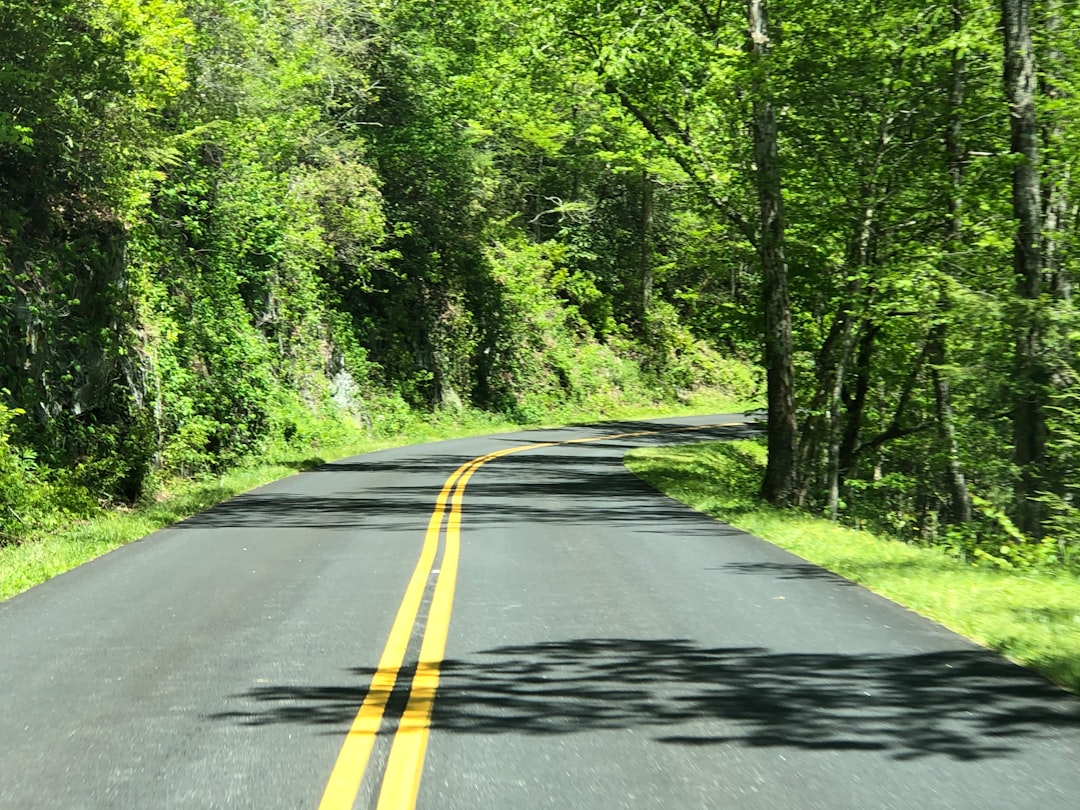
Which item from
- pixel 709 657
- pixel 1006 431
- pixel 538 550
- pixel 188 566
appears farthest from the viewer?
pixel 1006 431

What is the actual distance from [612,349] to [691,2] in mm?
31264

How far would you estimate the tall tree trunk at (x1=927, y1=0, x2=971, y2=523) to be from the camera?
20.1 metres

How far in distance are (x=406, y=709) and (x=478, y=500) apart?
1171cm

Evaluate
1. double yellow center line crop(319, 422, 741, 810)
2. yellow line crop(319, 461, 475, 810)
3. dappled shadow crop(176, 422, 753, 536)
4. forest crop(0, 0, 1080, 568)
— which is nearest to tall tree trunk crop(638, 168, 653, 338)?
forest crop(0, 0, 1080, 568)

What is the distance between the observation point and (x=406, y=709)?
19.5 feet

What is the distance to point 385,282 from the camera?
39375mm

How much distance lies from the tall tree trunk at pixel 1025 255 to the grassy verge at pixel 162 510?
1166 centimetres

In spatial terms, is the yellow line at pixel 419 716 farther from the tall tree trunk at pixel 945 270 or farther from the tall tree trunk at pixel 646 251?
the tall tree trunk at pixel 646 251

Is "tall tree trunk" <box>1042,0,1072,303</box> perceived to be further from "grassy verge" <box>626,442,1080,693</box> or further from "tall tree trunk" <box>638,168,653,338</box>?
"tall tree trunk" <box>638,168,653,338</box>

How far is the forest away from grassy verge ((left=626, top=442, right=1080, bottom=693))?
3.82ft

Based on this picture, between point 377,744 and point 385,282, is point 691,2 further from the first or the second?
point 385,282

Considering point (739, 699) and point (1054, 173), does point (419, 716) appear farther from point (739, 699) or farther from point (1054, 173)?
point (1054, 173)

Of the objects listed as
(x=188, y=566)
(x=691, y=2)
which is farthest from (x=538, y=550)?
(x=691, y=2)

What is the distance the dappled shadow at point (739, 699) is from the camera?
5.57 meters
